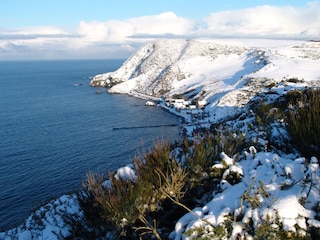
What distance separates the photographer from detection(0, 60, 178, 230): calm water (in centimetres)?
2738

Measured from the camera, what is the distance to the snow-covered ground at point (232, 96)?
15.1 ft

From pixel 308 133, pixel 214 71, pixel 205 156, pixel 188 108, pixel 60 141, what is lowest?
pixel 188 108

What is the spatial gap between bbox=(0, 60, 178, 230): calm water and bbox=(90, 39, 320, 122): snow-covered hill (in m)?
11.1

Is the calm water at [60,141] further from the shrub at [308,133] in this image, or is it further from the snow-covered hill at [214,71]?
the snow-covered hill at [214,71]

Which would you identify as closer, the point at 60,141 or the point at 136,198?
the point at 136,198

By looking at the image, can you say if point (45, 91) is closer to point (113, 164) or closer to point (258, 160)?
point (113, 164)

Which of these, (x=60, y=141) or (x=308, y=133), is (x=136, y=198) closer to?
(x=308, y=133)

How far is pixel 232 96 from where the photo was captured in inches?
2092

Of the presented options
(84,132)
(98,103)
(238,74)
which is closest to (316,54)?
(238,74)

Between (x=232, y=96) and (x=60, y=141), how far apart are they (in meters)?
29.9

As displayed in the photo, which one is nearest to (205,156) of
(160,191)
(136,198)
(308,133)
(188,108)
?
(160,191)

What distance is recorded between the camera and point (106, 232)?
241 inches

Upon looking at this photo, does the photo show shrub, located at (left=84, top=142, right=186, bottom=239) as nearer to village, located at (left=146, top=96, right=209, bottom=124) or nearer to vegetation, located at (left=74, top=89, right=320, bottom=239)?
vegetation, located at (left=74, top=89, right=320, bottom=239)

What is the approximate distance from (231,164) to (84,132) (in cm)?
4233
